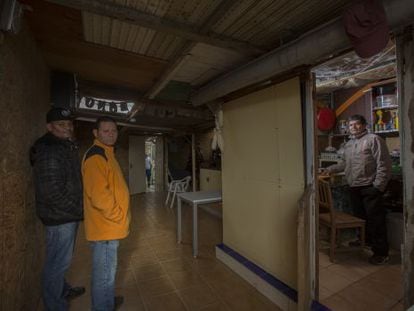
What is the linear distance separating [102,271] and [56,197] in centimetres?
61

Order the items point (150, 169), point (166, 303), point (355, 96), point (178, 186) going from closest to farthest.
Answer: point (166, 303), point (355, 96), point (178, 186), point (150, 169)

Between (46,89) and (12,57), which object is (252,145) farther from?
(46,89)

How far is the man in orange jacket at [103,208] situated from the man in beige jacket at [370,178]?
8.45 feet

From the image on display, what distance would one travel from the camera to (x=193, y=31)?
1.38 m

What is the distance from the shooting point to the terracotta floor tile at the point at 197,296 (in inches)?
73.9

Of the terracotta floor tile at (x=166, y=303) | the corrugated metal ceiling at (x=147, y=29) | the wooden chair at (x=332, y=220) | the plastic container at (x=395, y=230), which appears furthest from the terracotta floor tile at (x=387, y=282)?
the corrugated metal ceiling at (x=147, y=29)

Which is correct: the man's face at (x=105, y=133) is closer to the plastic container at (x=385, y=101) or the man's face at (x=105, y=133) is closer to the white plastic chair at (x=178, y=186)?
the white plastic chair at (x=178, y=186)

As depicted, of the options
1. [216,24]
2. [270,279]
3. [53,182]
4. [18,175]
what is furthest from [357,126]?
[18,175]

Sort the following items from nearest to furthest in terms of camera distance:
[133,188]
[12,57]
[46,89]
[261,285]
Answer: [12,57], [261,285], [46,89], [133,188]

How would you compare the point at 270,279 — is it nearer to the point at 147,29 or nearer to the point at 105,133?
the point at 105,133

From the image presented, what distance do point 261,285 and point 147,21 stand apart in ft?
7.46

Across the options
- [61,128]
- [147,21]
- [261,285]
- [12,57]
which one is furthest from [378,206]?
[12,57]

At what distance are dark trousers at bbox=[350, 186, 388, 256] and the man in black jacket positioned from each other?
9.52 ft

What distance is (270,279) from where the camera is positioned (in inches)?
76.9
